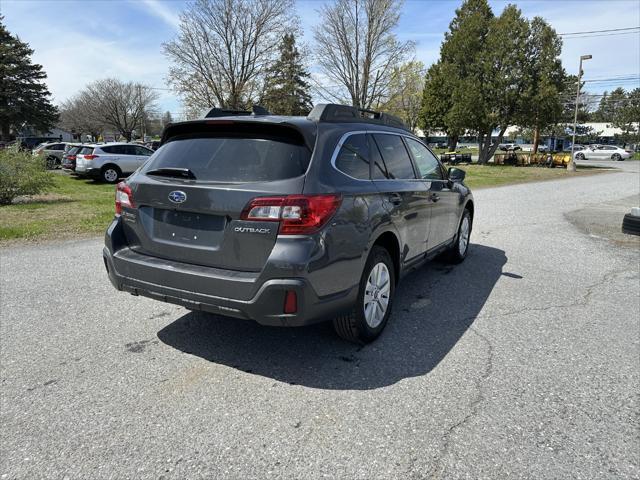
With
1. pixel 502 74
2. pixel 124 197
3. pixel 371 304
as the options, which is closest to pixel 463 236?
pixel 371 304

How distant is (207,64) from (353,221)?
3147 cm

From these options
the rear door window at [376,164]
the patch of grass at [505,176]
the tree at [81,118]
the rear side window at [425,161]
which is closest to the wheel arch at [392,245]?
the rear door window at [376,164]

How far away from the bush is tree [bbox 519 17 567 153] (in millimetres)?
32518

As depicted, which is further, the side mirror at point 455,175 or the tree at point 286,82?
the tree at point 286,82

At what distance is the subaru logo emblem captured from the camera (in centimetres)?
302

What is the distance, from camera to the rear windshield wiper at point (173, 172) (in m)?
3.14

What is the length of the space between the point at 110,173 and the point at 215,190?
18.1 meters

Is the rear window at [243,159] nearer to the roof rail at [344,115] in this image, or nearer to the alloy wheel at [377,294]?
the roof rail at [344,115]

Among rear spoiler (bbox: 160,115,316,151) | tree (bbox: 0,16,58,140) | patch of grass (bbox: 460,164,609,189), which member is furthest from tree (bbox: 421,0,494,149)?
tree (bbox: 0,16,58,140)

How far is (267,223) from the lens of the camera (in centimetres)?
277

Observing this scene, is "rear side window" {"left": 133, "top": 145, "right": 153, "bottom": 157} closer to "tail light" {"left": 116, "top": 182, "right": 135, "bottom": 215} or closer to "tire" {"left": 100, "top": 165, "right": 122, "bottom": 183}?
"tire" {"left": 100, "top": 165, "right": 122, "bottom": 183}

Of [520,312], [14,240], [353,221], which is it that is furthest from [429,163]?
[14,240]

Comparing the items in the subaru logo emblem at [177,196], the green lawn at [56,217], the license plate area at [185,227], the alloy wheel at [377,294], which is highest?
the subaru logo emblem at [177,196]

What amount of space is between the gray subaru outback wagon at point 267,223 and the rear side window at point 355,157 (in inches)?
0.5
